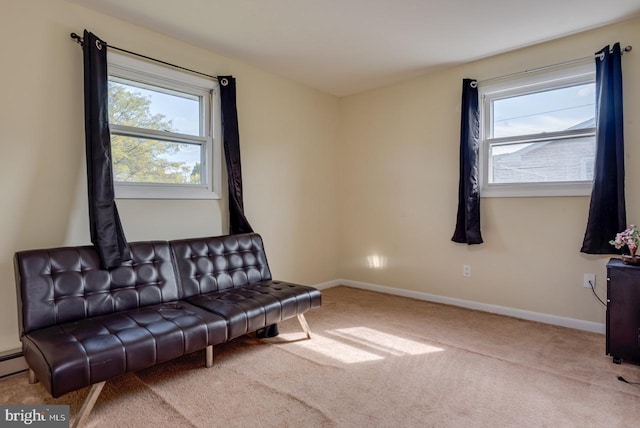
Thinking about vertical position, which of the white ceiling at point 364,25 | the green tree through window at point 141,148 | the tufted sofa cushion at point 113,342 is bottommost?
the tufted sofa cushion at point 113,342

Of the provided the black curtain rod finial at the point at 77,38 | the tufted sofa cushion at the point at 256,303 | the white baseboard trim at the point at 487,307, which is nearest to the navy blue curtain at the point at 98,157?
the black curtain rod finial at the point at 77,38

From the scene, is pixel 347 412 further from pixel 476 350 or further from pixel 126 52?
pixel 126 52

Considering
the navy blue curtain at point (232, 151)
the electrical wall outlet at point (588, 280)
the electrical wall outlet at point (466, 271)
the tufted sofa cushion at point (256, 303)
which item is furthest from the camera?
the electrical wall outlet at point (466, 271)

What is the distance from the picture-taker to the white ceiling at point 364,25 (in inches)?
98.0

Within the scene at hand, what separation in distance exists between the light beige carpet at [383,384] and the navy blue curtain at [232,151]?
107cm

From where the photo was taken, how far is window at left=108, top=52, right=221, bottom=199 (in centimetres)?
273

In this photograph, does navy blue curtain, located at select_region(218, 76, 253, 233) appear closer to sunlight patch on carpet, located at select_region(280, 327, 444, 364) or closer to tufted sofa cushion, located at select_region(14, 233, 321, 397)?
tufted sofa cushion, located at select_region(14, 233, 321, 397)

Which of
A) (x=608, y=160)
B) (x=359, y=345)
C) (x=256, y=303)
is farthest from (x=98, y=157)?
(x=608, y=160)

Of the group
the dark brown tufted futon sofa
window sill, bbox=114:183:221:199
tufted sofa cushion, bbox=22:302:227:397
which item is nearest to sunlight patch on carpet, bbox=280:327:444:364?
the dark brown tufted futon sofa

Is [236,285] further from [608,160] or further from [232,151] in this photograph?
[608,160]

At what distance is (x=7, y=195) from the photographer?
7.32ft

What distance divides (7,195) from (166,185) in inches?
39.8

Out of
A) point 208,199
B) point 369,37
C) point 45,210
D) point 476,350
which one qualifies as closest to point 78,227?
point 45,210

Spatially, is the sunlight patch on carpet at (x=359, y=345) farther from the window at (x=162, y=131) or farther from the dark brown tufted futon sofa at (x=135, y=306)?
the window at (x=162, y=131)
